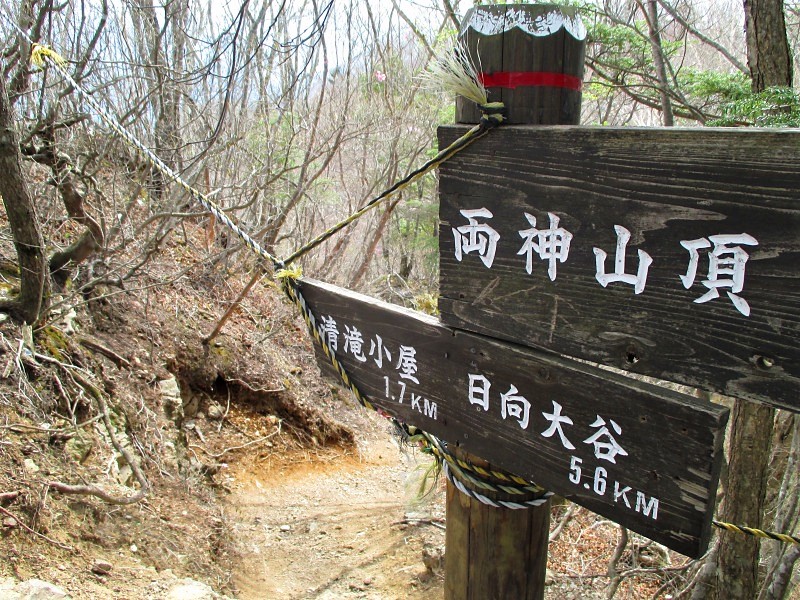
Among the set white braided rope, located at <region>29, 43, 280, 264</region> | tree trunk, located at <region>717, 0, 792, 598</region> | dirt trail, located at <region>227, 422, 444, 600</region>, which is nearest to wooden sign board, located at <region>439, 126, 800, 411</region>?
white braided rope, located at <region>29, 43, 280, 264</region>

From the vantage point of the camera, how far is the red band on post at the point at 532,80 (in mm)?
1242

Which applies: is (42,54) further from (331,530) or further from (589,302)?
(331,530)

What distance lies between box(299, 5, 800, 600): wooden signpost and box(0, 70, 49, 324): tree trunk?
1909 millimetres

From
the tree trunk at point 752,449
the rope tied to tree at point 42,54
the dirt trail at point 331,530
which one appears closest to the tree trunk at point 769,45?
the tree trunk at point 752,449

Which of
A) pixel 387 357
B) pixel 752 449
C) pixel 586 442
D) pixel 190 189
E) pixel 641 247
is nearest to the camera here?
pixel 641 247

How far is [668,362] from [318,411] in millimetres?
6025

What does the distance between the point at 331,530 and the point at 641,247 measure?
4608mm

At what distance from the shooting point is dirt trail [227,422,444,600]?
4.07 metres

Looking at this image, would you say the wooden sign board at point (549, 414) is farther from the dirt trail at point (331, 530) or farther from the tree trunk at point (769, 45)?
the tree trunk at point (769, 45)

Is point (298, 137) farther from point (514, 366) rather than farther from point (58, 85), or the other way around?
point (514, 366)

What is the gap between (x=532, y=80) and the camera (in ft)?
4.09

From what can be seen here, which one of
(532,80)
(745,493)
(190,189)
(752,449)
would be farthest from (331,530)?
(532,80)

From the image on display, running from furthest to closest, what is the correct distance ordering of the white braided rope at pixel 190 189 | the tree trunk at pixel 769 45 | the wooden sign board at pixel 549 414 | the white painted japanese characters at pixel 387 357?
the tree trunk at pixel 769 45, the white braided rope at pixel 190 189, the white painted japanese characters at pixel 387 357, the wooden sign board at pixel 549 414

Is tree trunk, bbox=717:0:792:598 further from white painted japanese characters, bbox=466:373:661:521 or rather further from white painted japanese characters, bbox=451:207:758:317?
white painted japanese characters, bbox=451:207:758:317
